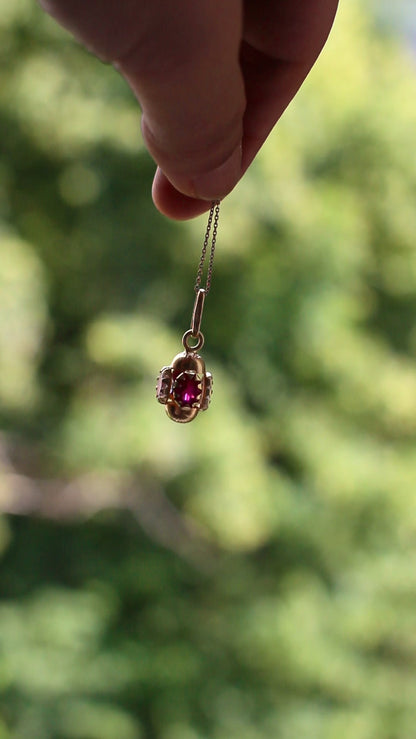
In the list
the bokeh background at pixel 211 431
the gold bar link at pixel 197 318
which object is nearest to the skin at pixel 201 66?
the gold bar link at pixel 197 318

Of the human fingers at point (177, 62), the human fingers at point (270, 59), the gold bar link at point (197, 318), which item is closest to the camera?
the human fingers at point (177, 62)

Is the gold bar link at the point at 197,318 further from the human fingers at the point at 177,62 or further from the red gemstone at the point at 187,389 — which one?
the human fingers at the point at 177,62

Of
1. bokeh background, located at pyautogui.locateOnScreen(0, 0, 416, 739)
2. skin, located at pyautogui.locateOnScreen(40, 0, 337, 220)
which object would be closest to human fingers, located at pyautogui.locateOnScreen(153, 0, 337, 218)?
skin, located at pyautogui.locateOnScreen(40, 0, 337, 220)

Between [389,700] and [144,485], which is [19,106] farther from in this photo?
[389,700]

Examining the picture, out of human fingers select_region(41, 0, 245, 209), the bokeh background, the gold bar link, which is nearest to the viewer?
human fingers select_region(41, 0, 245, 209)

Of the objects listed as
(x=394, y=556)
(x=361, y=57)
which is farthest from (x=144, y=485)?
(x=361, y=57)

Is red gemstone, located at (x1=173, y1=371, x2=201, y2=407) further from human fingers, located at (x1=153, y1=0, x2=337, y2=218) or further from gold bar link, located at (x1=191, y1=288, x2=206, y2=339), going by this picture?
human fingers, located at (x1=153, y1=0, x2=337, y2=218)
